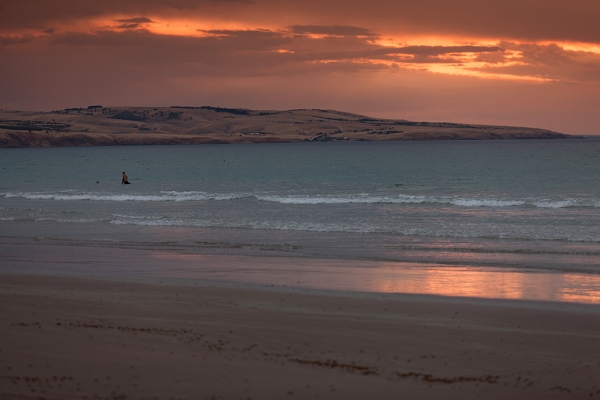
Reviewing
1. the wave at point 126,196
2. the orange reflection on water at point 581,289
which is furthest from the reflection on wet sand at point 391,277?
the wave at point 126,196

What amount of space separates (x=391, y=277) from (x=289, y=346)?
A: 634 cm

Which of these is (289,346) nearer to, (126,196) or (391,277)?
(391,277)

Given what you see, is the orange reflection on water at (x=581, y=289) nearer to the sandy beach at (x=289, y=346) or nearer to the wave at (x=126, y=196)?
the sandy beach at (x=289, y=346)

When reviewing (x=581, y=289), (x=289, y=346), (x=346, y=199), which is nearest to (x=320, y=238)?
(x=581, y=289)

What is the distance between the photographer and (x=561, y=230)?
2295 cm

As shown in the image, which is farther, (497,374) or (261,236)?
(261,236)

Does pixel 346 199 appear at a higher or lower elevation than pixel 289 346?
lower

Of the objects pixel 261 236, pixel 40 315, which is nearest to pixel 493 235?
pixel 261 236

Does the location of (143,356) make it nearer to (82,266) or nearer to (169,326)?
(169,326)

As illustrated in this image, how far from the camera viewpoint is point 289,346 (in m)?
8.77

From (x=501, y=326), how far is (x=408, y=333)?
1.80 meters

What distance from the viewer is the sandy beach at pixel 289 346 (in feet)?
23.5

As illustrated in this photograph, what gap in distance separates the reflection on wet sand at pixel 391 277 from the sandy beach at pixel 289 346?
947 millimetres

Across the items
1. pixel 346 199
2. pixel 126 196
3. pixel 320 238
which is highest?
pixel 320 238
